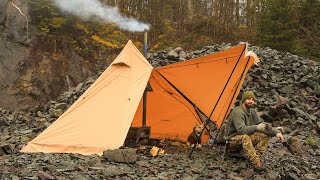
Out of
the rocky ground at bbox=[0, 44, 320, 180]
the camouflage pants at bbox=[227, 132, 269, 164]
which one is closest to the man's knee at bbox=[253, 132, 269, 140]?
the camouflage pants at bbox=[227, 132, 269, 164]

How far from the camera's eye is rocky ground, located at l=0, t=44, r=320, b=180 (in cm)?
597

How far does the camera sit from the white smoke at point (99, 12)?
22750 mm

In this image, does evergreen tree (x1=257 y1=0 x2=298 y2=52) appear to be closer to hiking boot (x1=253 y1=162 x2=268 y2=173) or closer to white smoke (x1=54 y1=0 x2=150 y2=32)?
white smoke (x1=54 y1=0 x2=150 y2=32)

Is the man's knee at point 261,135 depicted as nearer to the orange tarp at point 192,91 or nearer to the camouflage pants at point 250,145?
the camouflage pants at point 250,145

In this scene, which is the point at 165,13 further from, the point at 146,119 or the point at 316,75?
the point at 146,119

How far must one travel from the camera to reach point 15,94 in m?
18.5

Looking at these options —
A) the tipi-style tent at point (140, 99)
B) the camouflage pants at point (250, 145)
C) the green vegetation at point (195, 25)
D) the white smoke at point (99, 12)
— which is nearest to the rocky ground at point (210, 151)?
the camouflage pants at point (250, 145)

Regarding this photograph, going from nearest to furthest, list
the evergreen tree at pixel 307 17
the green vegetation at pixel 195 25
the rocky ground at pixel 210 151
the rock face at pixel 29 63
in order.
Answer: the rocky ground at pixel 210 151 → the rock face at pixel 29 63 → the green vegetation at pixel 195 25 → the evergreen tree at pixel 307 17

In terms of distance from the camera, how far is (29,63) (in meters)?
19.4

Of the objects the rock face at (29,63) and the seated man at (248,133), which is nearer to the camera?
the seated man at (248,133)

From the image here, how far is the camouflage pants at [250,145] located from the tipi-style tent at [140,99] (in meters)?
1.14

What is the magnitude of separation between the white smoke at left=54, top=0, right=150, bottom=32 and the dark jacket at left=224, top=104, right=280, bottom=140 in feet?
49.4

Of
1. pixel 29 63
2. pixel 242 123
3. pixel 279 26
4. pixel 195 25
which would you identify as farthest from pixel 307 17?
pixel 242 123

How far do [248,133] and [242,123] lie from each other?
238 mm
